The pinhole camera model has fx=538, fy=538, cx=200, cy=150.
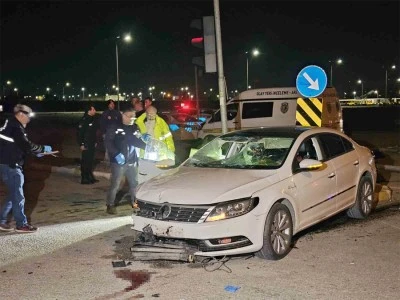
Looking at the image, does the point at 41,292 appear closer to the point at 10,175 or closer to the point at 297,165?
the point at 10,175

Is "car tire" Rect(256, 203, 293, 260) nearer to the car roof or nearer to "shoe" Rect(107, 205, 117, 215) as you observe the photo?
the car roof

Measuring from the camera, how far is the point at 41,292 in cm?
516

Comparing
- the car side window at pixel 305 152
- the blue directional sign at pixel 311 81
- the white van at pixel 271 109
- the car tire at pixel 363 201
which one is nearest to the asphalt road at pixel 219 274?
the car tire at pixel 363 201

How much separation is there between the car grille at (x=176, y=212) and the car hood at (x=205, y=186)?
0.05 meters

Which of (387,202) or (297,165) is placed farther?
(387,202)

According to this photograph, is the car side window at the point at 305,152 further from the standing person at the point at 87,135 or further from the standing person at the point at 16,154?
the standing person at the point at 87,135

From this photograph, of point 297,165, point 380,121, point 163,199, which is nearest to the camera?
point 163,199

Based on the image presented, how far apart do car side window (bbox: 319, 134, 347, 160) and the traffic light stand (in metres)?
2.95

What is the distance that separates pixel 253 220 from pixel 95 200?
17.0 feet

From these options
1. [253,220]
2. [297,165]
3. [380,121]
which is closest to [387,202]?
[297,165]

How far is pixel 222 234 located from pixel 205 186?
0.61 metres

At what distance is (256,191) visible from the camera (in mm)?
5805

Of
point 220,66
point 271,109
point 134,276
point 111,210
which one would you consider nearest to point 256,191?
point 134,276

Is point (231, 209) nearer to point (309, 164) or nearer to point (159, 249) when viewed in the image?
point (159, 249)
